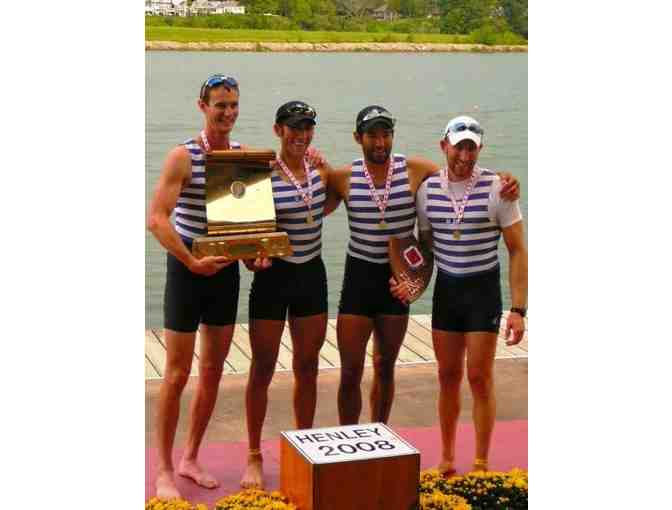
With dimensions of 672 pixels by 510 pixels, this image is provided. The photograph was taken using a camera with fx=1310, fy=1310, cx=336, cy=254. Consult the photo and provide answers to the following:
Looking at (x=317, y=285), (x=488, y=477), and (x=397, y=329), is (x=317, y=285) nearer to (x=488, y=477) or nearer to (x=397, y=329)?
(x=397, y=329)

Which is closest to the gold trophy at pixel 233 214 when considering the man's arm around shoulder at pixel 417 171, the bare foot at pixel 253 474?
the man's arm around shoulder at pixel 417 171

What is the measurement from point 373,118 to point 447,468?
5.49 feet

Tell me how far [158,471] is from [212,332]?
0.67 m

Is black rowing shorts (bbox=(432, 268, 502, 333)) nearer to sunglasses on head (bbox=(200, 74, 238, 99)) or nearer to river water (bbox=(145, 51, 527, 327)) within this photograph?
river water (bbox=(145, 51, 527, 327))

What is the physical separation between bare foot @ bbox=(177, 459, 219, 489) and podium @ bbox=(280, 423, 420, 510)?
0.43 meters

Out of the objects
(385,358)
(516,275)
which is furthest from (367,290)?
(516,275)

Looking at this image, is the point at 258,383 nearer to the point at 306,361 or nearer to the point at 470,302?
the point at 306,361

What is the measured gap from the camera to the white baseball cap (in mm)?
5770

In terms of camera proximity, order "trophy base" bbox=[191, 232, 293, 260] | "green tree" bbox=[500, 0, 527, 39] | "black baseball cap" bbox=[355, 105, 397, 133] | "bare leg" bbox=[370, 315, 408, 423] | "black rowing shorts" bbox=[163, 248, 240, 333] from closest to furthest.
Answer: "trophy base" bbox=[191, 232, 293, 260] < "black rowing shorts" bbox=[163, 248, 240, 333] < "black baseball cap" bbox=[355, 105, 397, 133] < "bare leg" bbox=[370, 315, 408, 423] < "green tree" bbox=[500, 0, 527, 39]

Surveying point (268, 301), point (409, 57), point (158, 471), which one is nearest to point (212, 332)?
point (268, 301)

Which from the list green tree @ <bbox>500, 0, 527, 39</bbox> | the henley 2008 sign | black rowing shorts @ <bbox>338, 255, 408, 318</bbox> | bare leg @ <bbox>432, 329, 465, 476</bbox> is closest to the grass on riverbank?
green tree @ <bbox>500, 0, 527, 39</bbox>

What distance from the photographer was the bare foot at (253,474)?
5.90 metres

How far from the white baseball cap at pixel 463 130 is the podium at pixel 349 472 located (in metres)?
1.35

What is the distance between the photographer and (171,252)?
557cm
